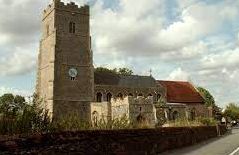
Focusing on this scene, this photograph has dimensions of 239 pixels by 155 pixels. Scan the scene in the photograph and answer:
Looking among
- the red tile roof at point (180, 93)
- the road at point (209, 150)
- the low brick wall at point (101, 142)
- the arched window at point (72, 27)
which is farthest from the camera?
the red tile roof at point (180, 93)

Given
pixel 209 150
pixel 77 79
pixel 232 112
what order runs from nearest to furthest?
pixel 209 150 → pixel 77 79 → pixel 232 112

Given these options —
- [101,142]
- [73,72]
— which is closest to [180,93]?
[73,72]

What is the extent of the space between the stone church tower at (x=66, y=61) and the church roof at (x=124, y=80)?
169 inches

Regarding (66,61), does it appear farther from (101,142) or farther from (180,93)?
(101,142)

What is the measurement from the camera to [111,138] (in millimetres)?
15961

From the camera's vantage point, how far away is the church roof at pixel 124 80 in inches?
2682

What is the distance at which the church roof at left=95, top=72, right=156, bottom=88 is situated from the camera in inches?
2682

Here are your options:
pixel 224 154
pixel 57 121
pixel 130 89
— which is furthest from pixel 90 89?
pixel 57 121

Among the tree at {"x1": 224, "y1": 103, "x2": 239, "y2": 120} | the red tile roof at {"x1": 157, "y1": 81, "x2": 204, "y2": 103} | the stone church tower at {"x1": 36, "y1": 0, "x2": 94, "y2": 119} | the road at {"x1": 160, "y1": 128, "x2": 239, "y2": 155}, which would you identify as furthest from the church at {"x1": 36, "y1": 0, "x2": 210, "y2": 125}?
the tree at {"x1": 224, "y1": 103, "x2": 239, "y2": 120}

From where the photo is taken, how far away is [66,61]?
6222 cm

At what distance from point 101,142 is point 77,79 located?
156ft

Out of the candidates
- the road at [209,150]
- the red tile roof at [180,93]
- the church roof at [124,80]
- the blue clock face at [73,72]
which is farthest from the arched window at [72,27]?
the road at [209,150]

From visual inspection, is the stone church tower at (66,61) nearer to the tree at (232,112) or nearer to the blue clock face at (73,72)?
the blue clock face at (73,72)

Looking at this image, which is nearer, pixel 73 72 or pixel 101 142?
pixel 101 142
